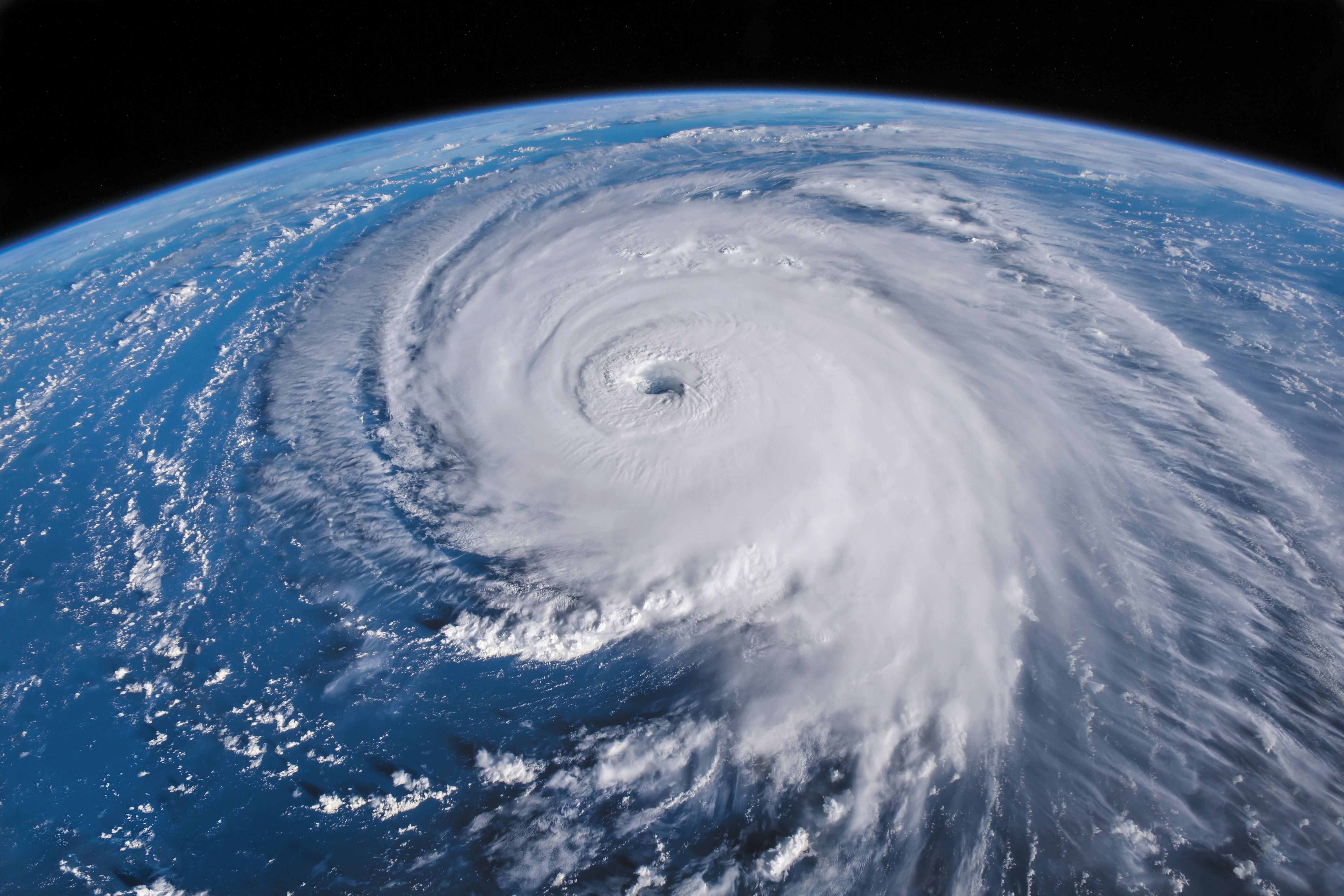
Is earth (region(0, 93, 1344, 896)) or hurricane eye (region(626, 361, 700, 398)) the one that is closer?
earth (region(0, 93, 1344, 896))

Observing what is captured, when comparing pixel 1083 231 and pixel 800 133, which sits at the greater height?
pixel 800 133

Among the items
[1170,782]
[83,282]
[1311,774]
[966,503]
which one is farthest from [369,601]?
[83,282]

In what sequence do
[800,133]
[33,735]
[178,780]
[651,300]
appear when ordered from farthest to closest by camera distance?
[800,133] < [651,300] < [33,735] < [178,780]

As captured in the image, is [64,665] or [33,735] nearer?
[33,735]

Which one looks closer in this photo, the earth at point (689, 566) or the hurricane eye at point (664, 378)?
the earth at point (689, 566)

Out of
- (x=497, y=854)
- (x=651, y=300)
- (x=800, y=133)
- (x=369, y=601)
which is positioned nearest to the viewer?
(x=497, y=854)

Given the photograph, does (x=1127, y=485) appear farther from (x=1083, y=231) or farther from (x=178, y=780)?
(x=178, y=780)

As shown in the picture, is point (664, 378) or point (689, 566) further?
point (664, 378)

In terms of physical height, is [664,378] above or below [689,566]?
above
